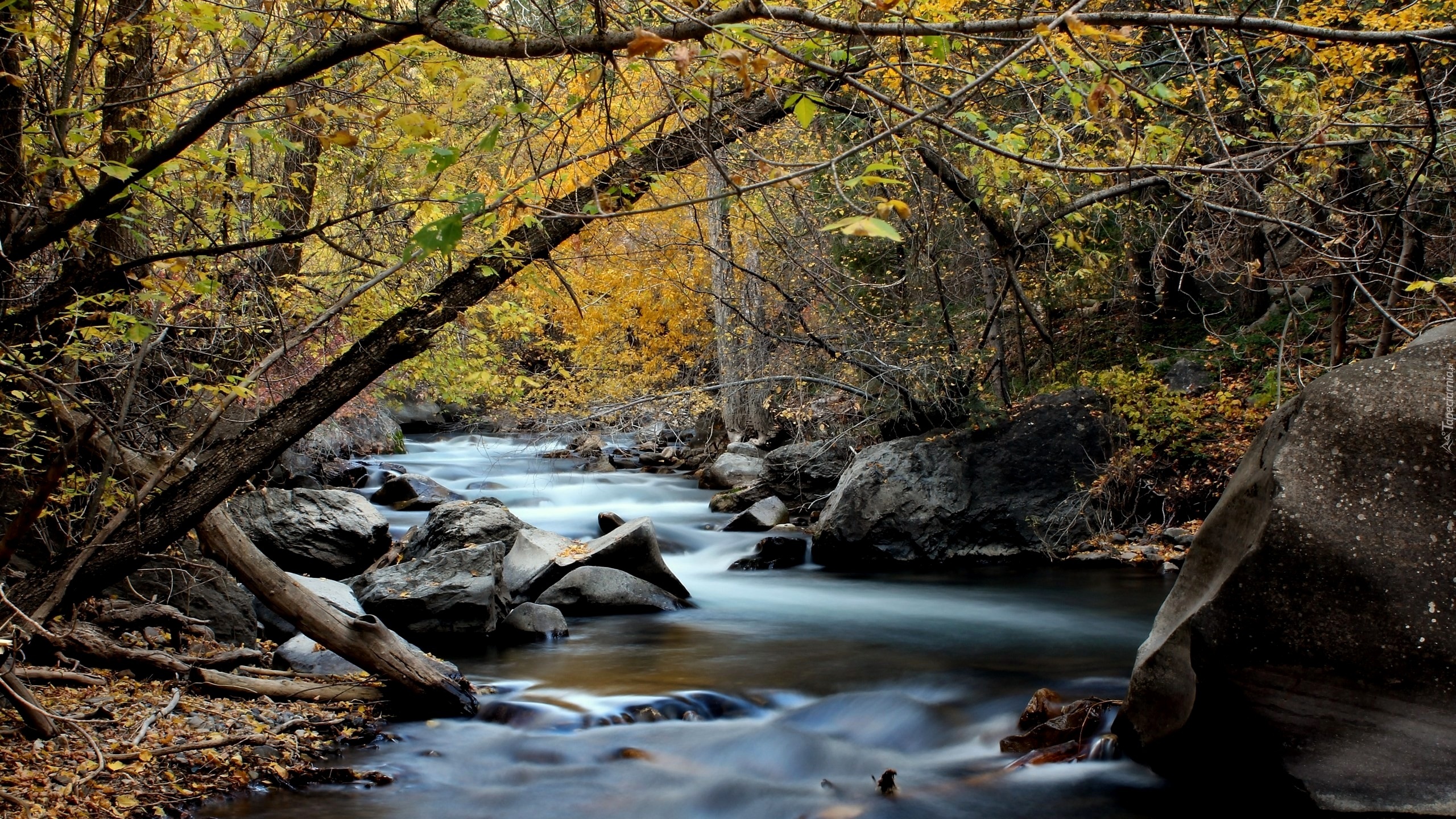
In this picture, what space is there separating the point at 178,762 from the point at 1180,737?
5.00 meters

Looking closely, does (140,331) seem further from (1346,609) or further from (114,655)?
(1346,609)

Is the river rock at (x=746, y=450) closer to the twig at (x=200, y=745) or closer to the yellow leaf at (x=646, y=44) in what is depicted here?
the twig at (x=200, y=745)

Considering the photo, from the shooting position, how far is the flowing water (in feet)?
17.6

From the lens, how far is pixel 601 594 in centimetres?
949

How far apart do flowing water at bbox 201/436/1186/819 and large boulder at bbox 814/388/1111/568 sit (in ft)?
2.09

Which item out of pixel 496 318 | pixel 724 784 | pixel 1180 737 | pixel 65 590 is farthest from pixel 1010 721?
pixel 65 590

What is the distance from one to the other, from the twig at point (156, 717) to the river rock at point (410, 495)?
887 centimetres

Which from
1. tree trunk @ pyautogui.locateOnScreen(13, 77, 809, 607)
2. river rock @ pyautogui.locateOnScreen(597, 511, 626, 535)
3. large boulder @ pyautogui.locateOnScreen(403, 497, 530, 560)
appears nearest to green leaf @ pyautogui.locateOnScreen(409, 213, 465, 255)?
tree trunk @ pyautogui.locateOnScreen(13, 77, 809, 607)

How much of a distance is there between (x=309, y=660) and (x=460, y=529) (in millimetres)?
3281

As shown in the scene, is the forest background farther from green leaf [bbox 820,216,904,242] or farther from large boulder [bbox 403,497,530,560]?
large boulder [bbox 403,497,530,560]

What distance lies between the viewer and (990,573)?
11.0 meters

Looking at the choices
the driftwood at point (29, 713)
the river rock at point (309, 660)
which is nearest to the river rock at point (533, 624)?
the river rock at point (309, 660)

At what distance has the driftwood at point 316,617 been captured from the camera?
5.52m

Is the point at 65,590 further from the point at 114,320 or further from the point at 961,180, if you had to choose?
the point at 961,180
